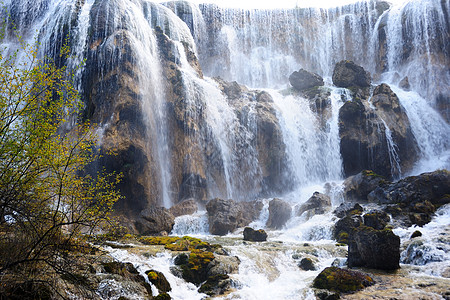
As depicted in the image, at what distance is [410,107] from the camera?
38250 mm

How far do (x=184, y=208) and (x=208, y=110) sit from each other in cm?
1194

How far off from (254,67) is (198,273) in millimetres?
47106

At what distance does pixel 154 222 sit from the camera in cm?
2352

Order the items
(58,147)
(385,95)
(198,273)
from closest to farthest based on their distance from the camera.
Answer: (58,147)
(198,273)
(385,95)

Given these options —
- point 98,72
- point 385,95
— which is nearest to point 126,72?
point 98,72

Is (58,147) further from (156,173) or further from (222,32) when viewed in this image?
(222,32)

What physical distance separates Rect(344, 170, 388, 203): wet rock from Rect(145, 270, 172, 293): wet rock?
20370mm

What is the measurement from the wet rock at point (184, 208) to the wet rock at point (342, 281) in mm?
16755

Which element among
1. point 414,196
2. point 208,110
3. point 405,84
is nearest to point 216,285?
point 414,196

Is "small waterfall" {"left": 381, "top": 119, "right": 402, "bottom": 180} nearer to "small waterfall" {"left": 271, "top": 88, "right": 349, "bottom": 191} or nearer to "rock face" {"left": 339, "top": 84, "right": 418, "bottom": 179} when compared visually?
"rock face" {"left": 339, "top": 84, "right": 418, "bottom": 179}

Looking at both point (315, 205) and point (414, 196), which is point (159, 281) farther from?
point (414, 196)

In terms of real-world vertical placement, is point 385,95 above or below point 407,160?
above

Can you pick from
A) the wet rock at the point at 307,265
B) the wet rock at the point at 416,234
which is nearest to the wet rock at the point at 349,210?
the wet rock at the point at 416,234

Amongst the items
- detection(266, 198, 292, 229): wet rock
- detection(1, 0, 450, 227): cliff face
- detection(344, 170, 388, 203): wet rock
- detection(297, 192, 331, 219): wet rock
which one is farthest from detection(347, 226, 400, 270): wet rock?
detection(1, 0, 450, 227): cliff face
